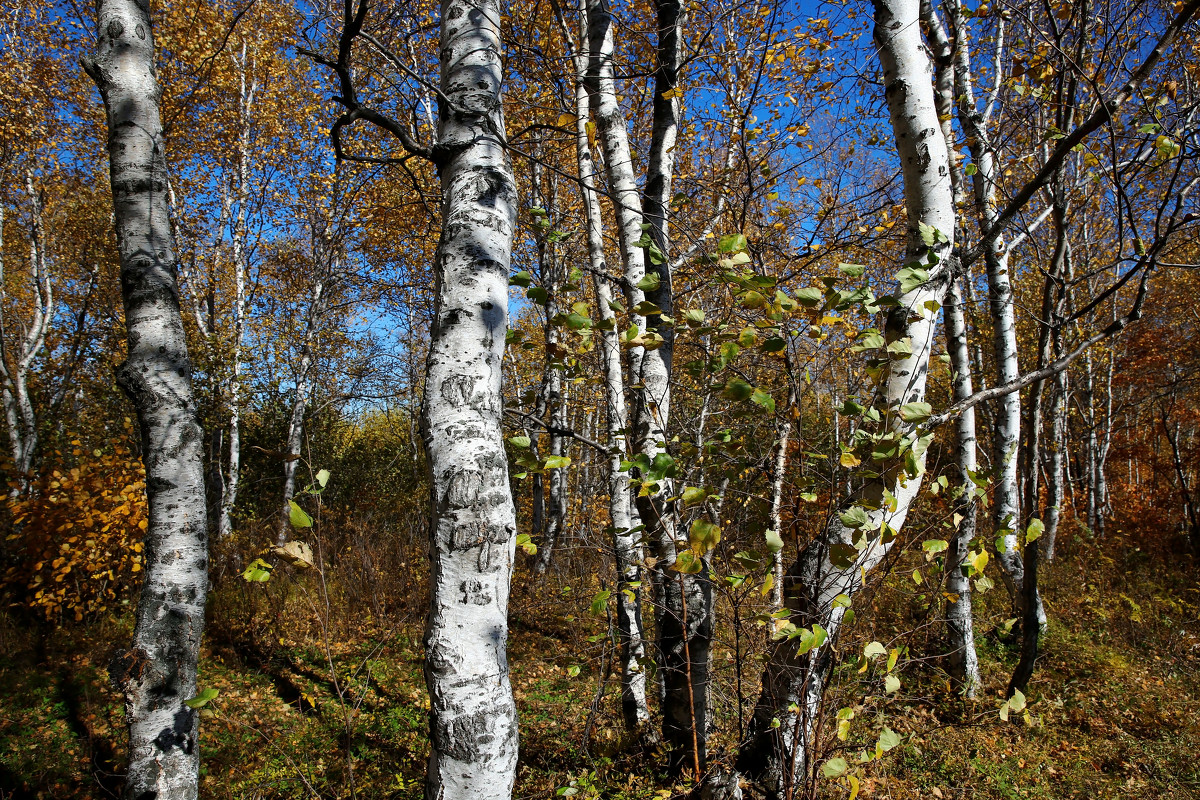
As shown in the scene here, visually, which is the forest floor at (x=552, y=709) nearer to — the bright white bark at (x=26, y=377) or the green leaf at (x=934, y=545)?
the green leaf at (x=934, y=545)

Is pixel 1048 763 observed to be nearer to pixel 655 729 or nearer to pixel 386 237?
pixel 655 729

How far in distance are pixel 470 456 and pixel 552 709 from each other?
4.31m

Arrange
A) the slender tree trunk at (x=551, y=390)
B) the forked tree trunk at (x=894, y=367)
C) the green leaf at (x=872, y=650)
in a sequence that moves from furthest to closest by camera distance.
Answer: the slender tree trunk at (x=551, y=390) < the forked tree trunk at (x=894, y=367) < the green leaf at (x=872, y=650)

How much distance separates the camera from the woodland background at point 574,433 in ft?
7.11

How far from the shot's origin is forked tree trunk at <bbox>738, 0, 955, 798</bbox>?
178 cm

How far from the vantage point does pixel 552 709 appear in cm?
484

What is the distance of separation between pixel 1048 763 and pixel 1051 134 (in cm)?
418

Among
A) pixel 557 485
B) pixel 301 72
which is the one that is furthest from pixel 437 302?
pixel 301 72

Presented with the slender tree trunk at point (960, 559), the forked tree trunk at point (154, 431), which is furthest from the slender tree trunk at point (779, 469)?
the forked tree trunk at point (154, 431)

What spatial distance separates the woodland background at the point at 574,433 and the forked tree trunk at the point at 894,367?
10 centimetres

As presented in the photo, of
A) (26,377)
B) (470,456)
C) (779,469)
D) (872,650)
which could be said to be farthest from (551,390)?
(26,377)

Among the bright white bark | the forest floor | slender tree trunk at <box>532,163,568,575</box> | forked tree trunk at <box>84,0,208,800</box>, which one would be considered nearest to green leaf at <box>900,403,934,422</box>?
the forest floor

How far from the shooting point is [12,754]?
12.7 feet

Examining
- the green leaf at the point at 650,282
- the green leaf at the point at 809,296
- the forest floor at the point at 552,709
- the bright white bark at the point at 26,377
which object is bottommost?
the forest floor at the point at 552,709
